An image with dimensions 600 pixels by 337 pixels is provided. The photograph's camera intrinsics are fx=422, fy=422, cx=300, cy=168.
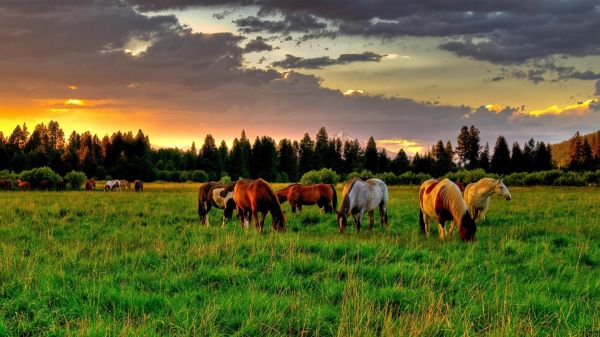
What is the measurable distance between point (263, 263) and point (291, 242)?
76.0 inches

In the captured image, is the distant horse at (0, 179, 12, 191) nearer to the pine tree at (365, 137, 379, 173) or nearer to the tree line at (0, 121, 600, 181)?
the tree line at (0, 121, 600, 181)

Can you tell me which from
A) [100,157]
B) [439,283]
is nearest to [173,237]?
[439,283]

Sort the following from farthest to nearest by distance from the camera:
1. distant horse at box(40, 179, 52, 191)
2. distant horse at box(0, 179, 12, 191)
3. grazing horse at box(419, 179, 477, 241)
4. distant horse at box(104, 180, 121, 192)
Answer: distant horse at box(104, 180, 121, 192) → distant horse at box(40, 179, 52, 191) → distant horse at box(0, 179, 12, 191) → grazing horse at box(419, 179, 477, 241)

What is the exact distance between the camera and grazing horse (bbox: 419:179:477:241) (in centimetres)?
1264

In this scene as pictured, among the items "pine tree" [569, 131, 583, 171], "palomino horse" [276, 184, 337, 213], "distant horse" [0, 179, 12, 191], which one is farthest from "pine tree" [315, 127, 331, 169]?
"palomino horse" [276, 184, 337, 213]

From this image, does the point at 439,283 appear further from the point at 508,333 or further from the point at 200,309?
the point at 200,309

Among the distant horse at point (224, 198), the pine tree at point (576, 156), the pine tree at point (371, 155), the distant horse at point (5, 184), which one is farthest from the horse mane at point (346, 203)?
the pine tree at point (576, 156)

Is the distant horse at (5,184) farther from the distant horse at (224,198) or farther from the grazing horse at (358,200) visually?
the grazing horse at (358,200)

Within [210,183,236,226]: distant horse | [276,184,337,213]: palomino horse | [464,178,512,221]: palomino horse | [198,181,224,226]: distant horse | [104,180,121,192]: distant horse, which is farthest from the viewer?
[104,180,121,192]: distant horse

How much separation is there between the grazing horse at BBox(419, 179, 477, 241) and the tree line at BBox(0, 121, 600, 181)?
9017 centimetres

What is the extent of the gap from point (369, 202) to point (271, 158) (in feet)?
322

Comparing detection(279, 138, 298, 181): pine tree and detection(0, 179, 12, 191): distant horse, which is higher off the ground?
detection(279, 138, 298, 181): pine tree

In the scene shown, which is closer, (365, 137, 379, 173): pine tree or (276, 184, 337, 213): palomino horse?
(276, 184, 337, 213): palomino horse

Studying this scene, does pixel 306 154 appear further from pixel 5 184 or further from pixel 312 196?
pixel 312 196
